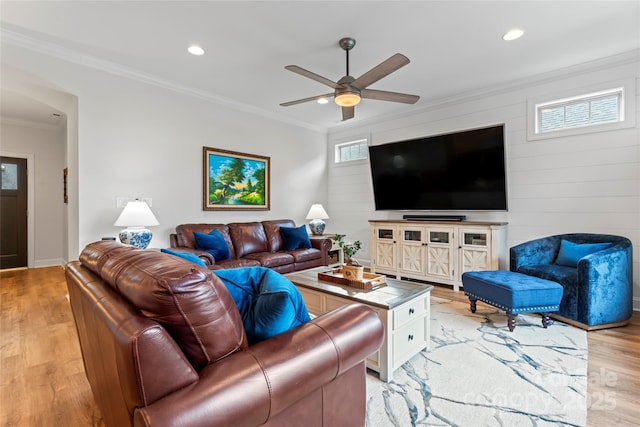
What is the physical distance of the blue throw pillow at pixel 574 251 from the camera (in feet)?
10.2


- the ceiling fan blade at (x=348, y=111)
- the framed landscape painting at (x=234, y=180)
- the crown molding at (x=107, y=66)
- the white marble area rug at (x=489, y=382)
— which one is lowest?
the white marble area rug at (x=489, y=382)

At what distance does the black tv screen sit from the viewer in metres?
4.01

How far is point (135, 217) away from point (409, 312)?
292cm

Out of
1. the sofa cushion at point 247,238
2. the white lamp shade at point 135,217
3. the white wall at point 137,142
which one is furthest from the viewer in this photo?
the sofa cushion at point 247,238

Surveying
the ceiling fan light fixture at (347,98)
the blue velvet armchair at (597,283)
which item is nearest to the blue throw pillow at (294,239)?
the ceiling fan light fixture at (347,98)

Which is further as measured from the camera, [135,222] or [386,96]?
[135,222]

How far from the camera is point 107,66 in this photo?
3.49 metres

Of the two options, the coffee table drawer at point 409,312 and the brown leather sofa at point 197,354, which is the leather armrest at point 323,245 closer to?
the coffee table drawer at point 409,312

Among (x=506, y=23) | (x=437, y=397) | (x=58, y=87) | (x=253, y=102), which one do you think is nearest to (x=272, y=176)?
(x=253, y=102)

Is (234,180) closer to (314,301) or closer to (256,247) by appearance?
(256,247)

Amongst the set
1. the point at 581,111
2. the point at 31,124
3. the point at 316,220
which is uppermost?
the point at 31,124

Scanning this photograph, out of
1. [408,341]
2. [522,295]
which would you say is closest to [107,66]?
[408,341]

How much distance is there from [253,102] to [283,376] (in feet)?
14.7

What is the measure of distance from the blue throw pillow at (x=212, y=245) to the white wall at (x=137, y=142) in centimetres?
61
